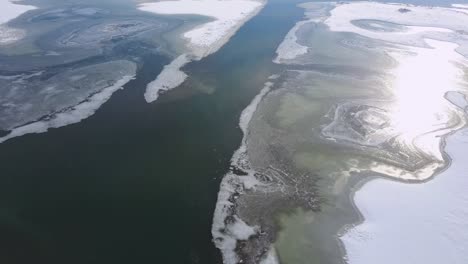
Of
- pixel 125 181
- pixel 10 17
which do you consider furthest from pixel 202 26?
pixel 125 181

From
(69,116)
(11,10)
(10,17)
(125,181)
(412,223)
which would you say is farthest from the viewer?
(11,10)

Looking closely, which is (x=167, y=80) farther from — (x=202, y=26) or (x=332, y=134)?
(x=202, y=26)

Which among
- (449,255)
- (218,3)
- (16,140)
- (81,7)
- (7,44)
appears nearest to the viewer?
(449,255)

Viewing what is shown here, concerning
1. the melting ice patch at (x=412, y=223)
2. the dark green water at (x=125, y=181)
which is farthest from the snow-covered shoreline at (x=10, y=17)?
the melting ice patch at (x=412, y=223)

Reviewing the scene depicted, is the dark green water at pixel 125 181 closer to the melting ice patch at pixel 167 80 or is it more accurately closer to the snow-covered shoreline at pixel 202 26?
the melting ice patch at pixel 167 80

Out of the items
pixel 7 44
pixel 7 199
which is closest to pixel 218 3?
pixel 7 44

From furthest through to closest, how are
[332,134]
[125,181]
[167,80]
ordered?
[167,80]
[332,134]
[125,181]

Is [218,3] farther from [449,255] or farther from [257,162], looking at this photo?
[449,255]
